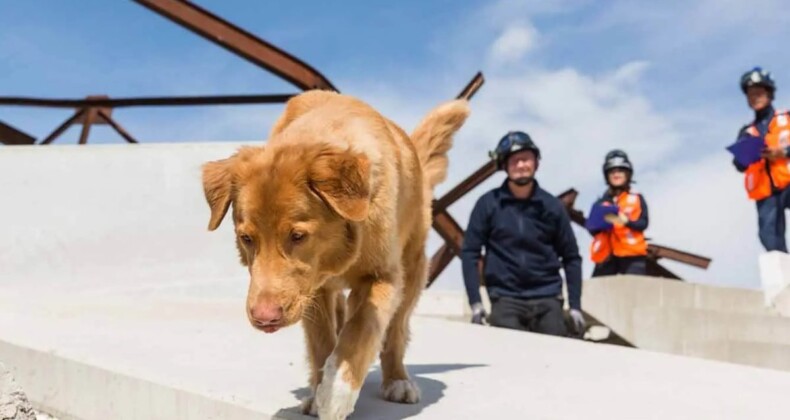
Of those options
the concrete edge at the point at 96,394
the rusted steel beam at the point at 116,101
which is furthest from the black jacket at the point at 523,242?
the rusted steel beam at the point at 116,101

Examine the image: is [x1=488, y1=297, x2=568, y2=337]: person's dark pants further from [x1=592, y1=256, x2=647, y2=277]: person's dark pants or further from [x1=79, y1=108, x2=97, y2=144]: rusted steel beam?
[x1=79, y1=108, x2=97, y2=144]: rusted steel beam

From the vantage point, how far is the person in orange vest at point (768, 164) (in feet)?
31.2

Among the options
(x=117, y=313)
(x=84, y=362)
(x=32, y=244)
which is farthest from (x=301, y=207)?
(x=32, y=244)

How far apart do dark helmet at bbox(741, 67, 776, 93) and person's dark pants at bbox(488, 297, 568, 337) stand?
449 centimetres

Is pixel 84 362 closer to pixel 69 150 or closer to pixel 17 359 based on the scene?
pixel 17 359

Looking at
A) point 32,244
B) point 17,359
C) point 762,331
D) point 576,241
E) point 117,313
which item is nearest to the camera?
point 17,359

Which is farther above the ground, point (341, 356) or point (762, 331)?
point (762, 331)

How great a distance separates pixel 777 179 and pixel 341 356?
7822mm

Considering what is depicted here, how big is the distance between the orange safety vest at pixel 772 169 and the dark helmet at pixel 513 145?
4.04 m

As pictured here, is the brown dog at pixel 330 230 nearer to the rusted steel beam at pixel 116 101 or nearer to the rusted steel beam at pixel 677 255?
the rusted steel beam at pixel 116 101

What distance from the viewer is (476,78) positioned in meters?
11.0

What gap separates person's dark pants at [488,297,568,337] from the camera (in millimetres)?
6766

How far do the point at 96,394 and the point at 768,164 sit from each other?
765 centimetres

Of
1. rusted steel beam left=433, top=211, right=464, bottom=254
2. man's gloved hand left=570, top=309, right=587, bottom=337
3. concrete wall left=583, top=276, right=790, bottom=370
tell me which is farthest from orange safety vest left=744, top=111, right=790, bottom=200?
rusted steel beam left=433, top=211, right=464, bottom=254
